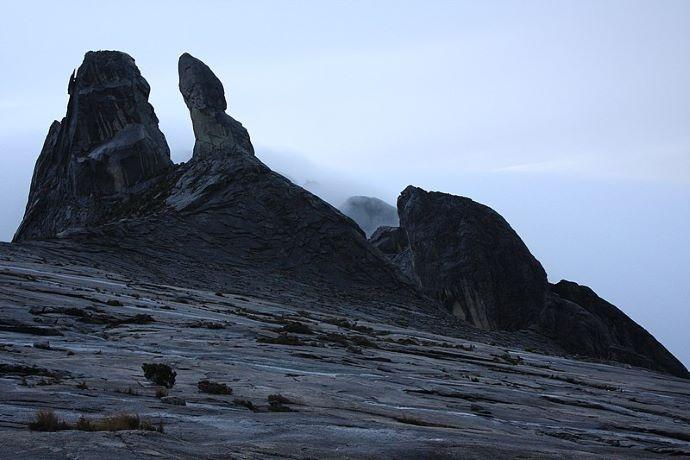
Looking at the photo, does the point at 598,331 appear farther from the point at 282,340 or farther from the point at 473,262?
the point at 282,340

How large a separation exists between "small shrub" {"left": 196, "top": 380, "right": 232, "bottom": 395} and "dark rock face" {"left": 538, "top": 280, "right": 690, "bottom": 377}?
228 feet

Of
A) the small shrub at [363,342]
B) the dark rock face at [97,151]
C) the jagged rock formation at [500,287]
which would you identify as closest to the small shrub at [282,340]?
the small shrub at [363,342]

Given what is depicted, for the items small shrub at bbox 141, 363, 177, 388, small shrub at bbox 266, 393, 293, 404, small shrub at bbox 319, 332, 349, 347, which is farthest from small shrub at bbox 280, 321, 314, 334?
small shrub at bbox 266, 393, 293, 404

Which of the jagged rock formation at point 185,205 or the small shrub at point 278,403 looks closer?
the small shrub at point 278,403

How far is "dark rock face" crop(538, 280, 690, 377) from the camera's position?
8575 cm

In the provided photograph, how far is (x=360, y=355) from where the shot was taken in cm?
3083

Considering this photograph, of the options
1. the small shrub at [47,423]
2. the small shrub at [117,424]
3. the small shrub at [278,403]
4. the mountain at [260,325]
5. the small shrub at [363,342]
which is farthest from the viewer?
the small shrub at [363,342]

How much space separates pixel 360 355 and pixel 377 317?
29064 mm

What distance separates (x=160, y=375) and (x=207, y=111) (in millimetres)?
76739

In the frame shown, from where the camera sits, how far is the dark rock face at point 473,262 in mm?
89812

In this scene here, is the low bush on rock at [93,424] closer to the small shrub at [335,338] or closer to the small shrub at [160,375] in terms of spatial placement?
the small shrub at [160,375]

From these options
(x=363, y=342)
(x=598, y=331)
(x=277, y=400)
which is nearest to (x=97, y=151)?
(x=598, y=331)

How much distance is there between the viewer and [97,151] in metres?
93.6

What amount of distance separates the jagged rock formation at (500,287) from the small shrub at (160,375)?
6981 cm
